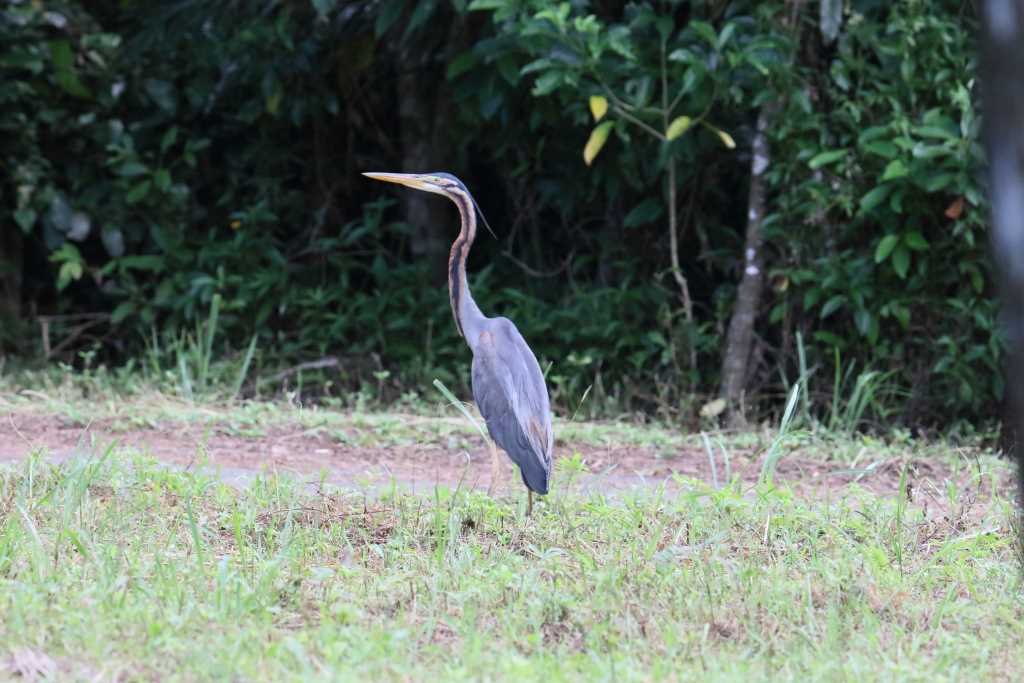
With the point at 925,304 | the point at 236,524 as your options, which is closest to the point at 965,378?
the point at 925,304

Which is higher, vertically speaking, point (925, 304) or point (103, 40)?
point (103, 40)

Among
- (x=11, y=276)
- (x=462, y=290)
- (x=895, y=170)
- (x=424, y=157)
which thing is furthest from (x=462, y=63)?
(x=11, y=276)

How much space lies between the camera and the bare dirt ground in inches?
217

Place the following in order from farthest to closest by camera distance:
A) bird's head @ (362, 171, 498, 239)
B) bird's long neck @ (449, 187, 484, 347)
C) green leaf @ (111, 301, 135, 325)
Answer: green leaf @ (111, 301, 135, 325) < bird's head @ (362, 171, 498, 239) < bird's long neck @ (449, 187, 484, 347)

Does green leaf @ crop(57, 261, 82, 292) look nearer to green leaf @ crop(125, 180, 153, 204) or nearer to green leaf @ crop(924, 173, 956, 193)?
green leaf @ crop(125, 180, 153, 204)

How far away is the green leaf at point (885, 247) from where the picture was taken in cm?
724

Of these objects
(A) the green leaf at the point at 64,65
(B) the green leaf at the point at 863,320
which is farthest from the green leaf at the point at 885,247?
(A) the green leaf at the point at 64,65

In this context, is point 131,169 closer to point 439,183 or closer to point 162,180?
point 162,180

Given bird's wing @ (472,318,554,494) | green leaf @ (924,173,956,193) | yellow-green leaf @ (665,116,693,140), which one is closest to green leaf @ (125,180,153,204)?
yellow-green leaf @ (665,116,693,140)

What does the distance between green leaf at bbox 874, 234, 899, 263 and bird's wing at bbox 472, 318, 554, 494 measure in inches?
105

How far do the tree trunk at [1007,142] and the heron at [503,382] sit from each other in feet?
7.61

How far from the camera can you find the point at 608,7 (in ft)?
25.8

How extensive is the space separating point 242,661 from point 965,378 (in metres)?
5.09

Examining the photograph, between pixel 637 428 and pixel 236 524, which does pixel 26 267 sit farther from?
pixel 236 524
